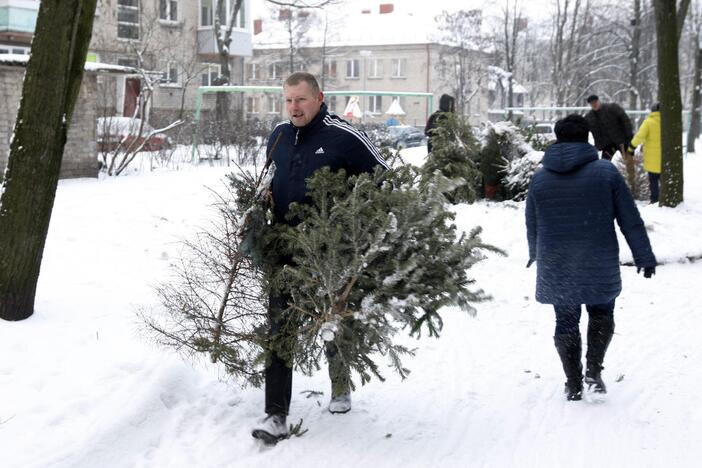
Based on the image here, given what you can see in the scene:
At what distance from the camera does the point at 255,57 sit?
Result: 65.2 m

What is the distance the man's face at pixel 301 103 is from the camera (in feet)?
16.1

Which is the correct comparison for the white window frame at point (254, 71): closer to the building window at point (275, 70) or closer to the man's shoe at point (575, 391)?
the building window at point (275, 70)

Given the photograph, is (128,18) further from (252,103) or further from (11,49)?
(252,103)

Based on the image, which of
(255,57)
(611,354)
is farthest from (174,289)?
(255,57)

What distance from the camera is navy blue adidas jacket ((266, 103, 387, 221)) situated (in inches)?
191

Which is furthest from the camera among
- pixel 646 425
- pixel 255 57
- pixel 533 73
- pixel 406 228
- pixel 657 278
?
pixel 533 73

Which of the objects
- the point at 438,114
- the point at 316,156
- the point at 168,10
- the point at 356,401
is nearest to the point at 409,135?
the point at 438,114

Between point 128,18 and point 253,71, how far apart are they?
24.7m

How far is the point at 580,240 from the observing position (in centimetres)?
566

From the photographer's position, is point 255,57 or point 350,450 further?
point 255,57

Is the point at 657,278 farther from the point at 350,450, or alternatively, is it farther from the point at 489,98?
the point at 489,98

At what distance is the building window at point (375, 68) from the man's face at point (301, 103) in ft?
217

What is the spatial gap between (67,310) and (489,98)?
64.3 meters

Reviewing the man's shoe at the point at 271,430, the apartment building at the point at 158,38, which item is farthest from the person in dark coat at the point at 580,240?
the apartment building at the point at 158,38
